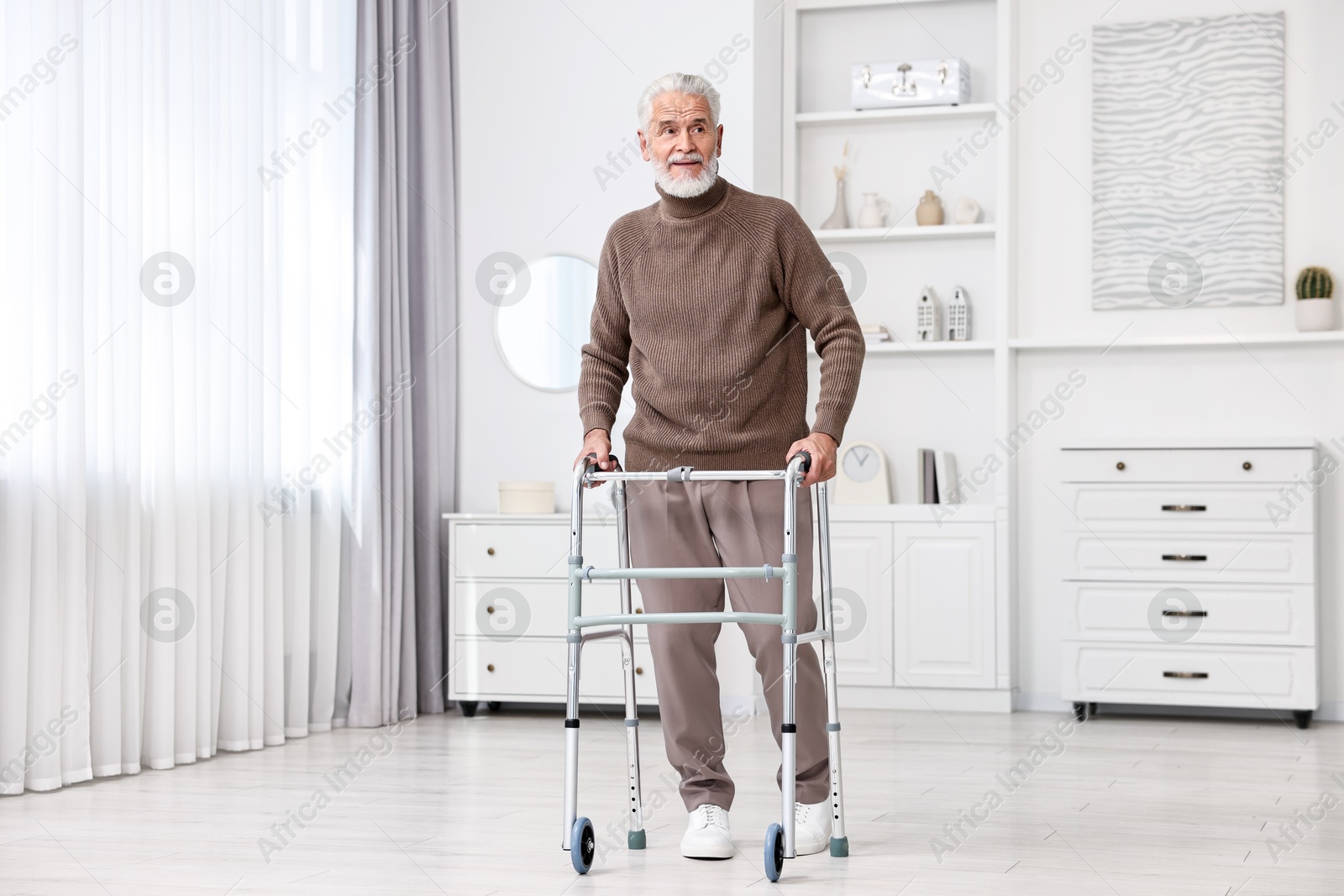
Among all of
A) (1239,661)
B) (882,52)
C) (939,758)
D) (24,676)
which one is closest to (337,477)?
(24,676)

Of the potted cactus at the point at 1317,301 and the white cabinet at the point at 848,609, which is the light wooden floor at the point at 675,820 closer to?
the white cabinet at the point at 848,609

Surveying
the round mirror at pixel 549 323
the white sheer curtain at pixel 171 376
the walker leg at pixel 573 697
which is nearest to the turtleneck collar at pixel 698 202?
the walker leg at pixel 573 697

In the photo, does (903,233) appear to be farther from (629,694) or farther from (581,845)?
(581,845)

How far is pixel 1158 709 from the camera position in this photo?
464cm

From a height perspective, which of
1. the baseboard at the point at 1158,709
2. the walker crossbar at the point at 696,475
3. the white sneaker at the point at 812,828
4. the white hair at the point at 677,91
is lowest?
Result: the baseboard at the point at 1158,709

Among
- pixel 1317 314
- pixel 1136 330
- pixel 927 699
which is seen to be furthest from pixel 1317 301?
pixel 927 699

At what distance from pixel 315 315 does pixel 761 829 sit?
2.25 m

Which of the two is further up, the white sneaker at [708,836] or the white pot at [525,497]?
the white pot at [525,497]

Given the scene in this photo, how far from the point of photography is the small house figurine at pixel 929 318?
16.2 ft

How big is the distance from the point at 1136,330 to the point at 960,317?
599 mm

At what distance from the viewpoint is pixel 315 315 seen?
4.21 metres

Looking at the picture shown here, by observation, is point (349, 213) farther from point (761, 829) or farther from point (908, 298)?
point (761, 829)

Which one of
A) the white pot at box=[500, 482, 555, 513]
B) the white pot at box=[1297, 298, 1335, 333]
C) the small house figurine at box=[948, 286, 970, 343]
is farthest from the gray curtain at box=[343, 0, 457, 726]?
the white pot at box=[1297, 298, 1335, 333]

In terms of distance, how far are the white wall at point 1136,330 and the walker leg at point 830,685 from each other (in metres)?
2.39
